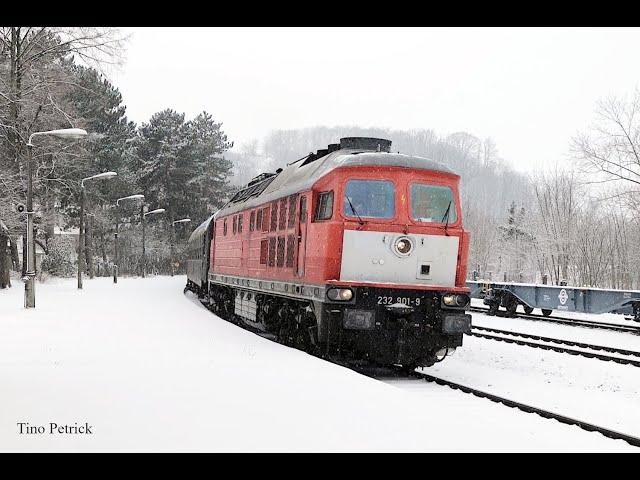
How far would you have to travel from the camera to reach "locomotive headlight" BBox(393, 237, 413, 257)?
10992mm

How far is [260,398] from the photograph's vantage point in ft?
24.8

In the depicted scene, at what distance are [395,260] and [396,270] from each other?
16 centimetres

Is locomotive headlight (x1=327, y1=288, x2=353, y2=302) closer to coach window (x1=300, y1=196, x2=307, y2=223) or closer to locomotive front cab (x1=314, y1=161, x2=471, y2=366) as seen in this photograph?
locomotive front cab (x1=314, y1=161, x2=471, y2=366)

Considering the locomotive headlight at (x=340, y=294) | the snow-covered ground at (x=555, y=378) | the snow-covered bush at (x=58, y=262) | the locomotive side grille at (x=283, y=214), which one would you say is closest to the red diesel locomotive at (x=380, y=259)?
the locomotive headlight at (x=340, y=294)

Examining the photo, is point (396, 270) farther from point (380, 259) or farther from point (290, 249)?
point (290, 249)

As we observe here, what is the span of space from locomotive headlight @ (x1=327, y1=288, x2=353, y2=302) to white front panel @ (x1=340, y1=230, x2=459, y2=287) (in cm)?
28

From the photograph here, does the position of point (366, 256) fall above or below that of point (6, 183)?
below

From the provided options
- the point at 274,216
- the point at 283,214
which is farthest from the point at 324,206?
the point at 274,216

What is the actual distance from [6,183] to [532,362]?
22873mm

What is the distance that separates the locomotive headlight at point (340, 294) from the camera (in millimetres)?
10578

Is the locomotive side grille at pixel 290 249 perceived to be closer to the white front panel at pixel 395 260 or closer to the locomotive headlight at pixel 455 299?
the white front panel at pixel 395 260
